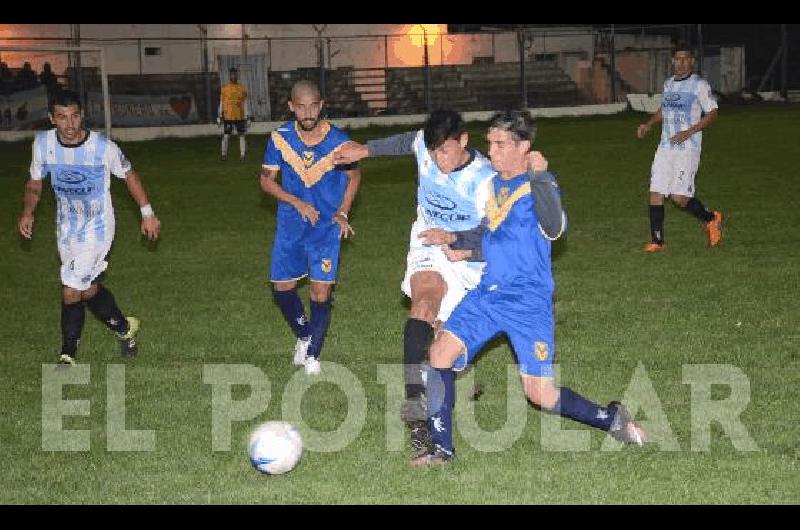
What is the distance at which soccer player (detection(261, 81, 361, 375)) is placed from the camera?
8156 millimetres

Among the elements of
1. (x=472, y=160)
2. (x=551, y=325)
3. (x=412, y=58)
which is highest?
(x=412, y=58)

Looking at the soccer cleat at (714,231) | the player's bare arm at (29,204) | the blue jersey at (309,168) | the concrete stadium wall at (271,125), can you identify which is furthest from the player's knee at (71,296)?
the concrete stadium wall at (271,125)

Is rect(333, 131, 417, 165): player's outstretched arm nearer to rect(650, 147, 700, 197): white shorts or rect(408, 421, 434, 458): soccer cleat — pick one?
rect(408, 421, 434, 458): soccer cleat

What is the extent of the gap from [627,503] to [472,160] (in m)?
2.33

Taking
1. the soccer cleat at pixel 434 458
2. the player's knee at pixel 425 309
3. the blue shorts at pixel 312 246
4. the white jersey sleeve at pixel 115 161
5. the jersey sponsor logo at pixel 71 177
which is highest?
the white jersey sleeve at pixel 115 161

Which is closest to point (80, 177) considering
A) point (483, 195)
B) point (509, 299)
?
point (483, 195)

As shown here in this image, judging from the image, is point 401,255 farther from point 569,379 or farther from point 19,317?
point 569,379

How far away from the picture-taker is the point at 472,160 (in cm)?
693

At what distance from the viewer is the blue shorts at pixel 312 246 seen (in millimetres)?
8297

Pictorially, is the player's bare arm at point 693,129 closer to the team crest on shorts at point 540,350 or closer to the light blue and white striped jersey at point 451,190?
Answer: the light blue and white striped jersey at point 451,190

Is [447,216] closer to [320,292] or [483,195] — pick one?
[483,195]

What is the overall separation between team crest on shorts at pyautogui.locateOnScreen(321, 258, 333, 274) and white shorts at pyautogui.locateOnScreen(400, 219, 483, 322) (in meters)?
1.18

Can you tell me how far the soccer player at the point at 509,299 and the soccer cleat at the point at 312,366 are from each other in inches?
80.9
